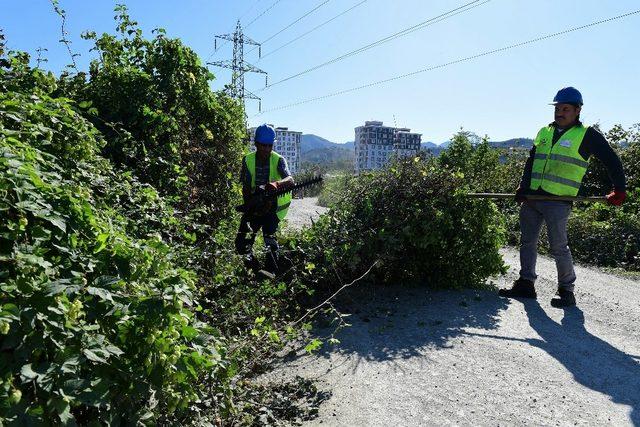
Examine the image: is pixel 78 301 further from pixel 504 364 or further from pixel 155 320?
pixel 504 364

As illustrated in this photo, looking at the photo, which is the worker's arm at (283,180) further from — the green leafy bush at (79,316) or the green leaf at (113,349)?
the green leaf at (113,349)

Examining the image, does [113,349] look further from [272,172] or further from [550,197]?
[550,197]

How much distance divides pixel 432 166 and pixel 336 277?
6.16 ft

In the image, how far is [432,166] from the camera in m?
5.92

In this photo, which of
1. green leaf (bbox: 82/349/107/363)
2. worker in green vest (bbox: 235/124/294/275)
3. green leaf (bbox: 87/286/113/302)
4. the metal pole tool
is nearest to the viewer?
green leaf (bbox: 82/349/107/363)

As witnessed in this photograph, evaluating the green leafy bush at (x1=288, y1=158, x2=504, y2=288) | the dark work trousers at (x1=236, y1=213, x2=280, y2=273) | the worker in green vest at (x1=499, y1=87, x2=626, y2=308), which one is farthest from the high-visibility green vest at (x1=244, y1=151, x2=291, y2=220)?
the worker in green vest at (x1=499, y1=87, x2=626, y2=308)

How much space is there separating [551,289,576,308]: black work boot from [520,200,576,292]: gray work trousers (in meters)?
0.05

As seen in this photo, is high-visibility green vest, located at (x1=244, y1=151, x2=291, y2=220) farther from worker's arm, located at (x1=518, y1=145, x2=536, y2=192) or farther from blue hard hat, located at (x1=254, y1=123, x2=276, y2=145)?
worker's arm, located at (x1=518, y1=145, x2=536, y2=192)

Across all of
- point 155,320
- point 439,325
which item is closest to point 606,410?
point 439,325

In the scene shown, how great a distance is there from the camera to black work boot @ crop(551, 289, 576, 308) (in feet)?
17.5

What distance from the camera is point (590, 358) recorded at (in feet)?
13.1

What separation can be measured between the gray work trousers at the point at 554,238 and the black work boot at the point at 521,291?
7 cm

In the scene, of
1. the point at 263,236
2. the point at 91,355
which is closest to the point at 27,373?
the point at 91,355

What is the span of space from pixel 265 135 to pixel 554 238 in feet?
11.2
